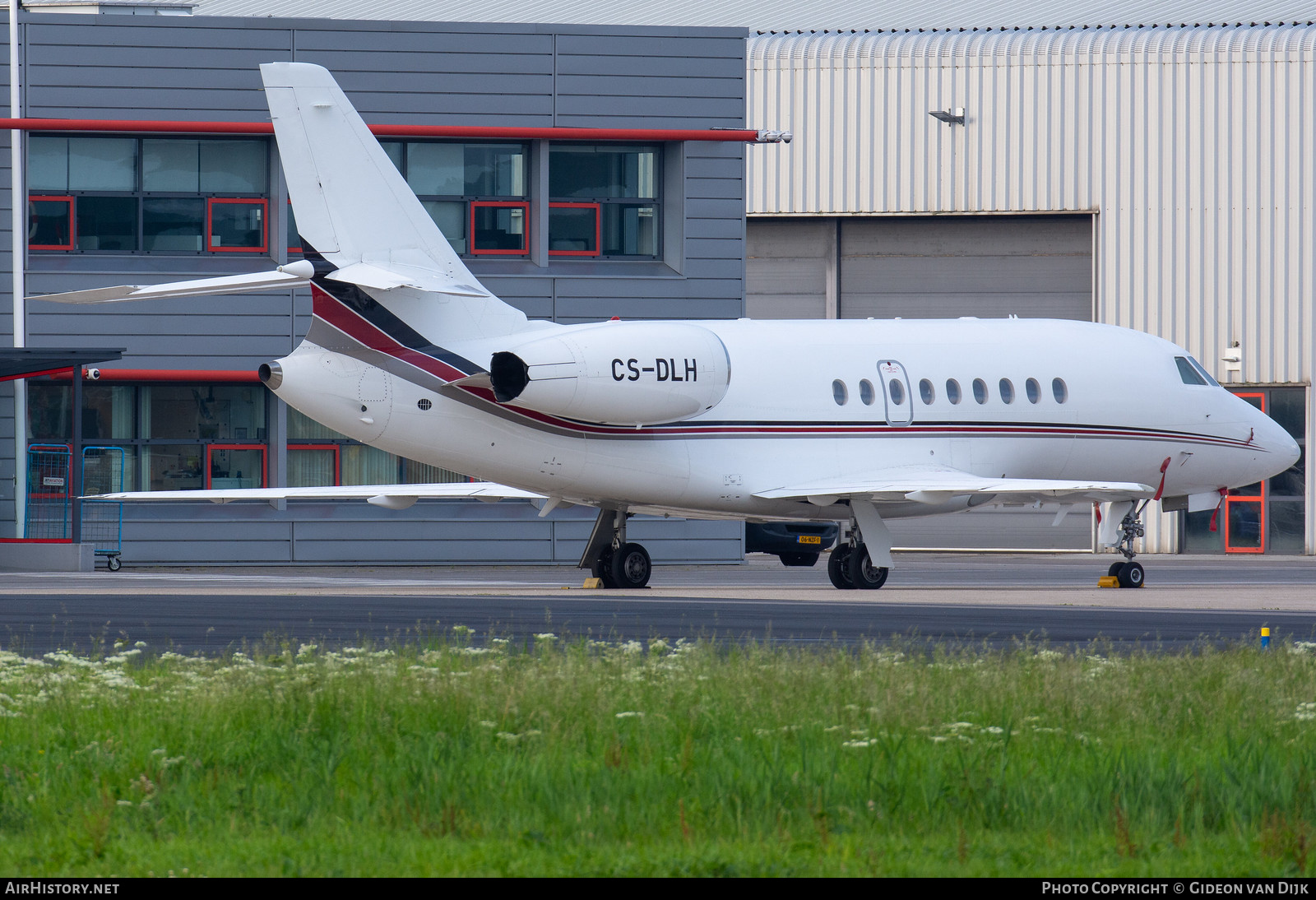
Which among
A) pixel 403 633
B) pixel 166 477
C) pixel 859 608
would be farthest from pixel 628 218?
pixel 403 633

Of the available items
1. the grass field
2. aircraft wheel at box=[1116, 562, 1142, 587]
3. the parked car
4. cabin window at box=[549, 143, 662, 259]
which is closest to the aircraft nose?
aircraft wheel at box=[1116, 562, 1142, 587]

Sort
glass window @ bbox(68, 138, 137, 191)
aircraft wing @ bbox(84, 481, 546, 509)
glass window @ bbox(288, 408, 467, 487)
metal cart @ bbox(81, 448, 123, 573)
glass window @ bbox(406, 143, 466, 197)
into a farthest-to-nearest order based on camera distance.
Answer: glass window @ bbox(288, 408, 467, 487) < glass window @ bbox(406, 143, 466, 197) < glass window @ bbox(68, 138, 137, 191) < metal cart @ bbox(81, 448, 123, 573) < aircraft wing @ bbox(84, 481, 546, 509)

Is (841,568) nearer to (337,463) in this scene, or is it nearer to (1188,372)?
(1188,372)

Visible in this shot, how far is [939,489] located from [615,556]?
4.54 m

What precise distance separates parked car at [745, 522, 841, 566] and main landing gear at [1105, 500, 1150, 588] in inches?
407

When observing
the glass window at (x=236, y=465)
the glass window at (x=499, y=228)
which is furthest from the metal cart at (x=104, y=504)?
the glass window at (x=499, y=228)

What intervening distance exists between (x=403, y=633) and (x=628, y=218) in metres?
20.9

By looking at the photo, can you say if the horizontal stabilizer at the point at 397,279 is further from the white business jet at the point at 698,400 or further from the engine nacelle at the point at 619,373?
the engine nacelle at the point at 619,373

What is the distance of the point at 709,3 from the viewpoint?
4681 cm

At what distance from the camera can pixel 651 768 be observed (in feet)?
27.4

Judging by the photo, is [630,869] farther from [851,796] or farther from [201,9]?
[201,9]

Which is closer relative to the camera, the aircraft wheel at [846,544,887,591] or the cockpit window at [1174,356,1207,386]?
the aircraft wheel at [846,544,887,591]

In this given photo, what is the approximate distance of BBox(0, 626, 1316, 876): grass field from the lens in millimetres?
6906

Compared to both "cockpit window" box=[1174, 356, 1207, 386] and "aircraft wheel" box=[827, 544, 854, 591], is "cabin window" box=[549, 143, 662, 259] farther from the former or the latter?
"aircraft wheel" box=[827, 544, 854, 591]
